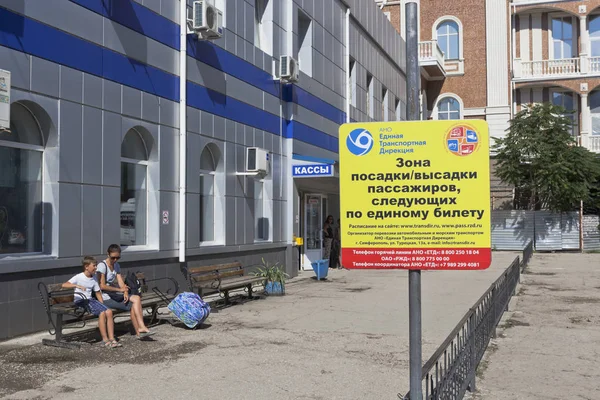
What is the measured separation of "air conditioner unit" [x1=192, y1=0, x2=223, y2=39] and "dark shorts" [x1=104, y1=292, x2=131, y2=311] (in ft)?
20.2

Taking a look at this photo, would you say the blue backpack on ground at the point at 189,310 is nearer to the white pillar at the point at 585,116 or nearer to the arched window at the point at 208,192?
the arched window at the point at 208,192

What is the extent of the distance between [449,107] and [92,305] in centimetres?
3448

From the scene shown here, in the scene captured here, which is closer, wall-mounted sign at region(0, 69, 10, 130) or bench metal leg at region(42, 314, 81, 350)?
bench metal leg at region(42, 314, 81, 350)

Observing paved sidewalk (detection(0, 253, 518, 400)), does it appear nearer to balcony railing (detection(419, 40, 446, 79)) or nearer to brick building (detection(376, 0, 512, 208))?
balcony railing (detection(419, 40, 446, 79))

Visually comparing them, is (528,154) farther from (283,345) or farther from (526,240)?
(283,345)

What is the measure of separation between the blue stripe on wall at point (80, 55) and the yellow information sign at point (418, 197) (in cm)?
675

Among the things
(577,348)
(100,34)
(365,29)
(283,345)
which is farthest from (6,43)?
(365,29)

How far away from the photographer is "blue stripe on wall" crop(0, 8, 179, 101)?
9086mm

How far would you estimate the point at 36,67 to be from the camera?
9461mm

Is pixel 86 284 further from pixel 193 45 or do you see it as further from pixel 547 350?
pixel 193 45

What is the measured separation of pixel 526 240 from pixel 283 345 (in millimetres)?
27124

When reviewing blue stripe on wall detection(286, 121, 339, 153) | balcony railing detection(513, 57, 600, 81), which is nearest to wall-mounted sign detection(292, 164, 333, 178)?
blue stripe on wall detection(286, 121, 339, 153)

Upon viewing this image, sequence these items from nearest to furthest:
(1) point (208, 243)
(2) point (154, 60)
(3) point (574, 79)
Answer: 1. (2) point (154, 60)
2. (1) point (208, 243)
3. (3) point (574, 79)

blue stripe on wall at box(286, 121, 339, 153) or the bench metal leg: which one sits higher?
blue stripe on wall at box(286, 121, 339, 153)
